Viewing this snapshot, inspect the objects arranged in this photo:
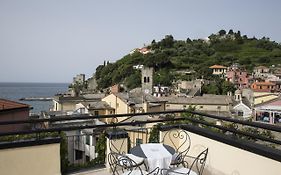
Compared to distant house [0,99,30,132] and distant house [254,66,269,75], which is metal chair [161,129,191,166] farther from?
distant house [254,66,269,75]

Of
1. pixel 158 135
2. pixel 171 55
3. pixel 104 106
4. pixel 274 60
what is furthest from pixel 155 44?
pixel 158 135

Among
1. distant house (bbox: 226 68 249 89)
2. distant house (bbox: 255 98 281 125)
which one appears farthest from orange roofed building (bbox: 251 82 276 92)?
distant house (bbox: 255 98 281 125)

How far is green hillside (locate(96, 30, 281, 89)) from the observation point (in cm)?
6906

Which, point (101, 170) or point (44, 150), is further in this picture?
point (101, 170)

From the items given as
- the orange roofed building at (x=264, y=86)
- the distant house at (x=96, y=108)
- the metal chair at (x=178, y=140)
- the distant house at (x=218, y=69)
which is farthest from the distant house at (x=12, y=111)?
the distant house at (x=218, y=69)

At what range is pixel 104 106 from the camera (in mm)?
33875

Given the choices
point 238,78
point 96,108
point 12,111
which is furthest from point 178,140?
point 238,78

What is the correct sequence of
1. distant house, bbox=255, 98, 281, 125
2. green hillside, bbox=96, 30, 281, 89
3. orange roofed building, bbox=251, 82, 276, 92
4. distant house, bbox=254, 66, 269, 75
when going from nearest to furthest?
1. distant house, bbox=255, 98, 281, 125
2. orange roofed building, bbox=251, 82, 276, 92
3. distant house, bbox=254, 66, 269, 75
4. green hillside, bbox=96, 30, 281, 89

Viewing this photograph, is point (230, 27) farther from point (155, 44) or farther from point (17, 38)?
point (17, 38)

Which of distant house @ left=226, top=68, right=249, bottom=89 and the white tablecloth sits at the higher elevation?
distant house @ left=226, top=68, right=249, bottom=89

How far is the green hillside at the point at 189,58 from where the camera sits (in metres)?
69.1

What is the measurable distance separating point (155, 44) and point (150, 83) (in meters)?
43.3

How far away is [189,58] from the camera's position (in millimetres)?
79125

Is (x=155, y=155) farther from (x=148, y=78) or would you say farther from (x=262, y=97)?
(x=148, y=78)
